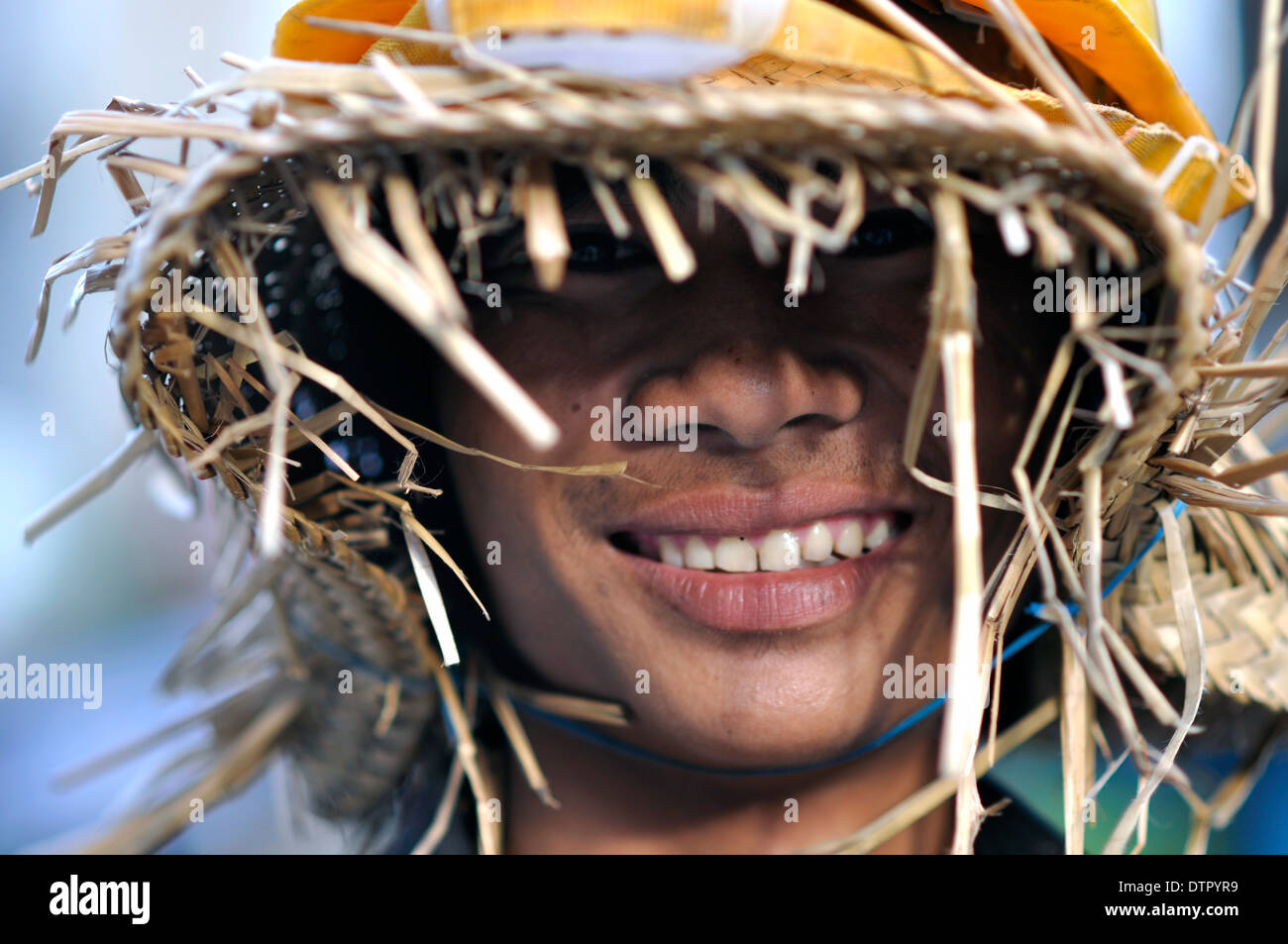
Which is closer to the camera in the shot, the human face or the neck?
the human face

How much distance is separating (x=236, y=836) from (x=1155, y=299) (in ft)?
6.19

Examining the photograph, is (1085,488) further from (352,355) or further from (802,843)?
(352,355)

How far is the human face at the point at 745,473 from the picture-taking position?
741mm

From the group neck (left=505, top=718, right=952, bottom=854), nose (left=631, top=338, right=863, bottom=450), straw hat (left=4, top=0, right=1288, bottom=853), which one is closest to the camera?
straw hat (left=4, top=0, right=1288, bottom=853)

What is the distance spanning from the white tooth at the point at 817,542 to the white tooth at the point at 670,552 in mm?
99

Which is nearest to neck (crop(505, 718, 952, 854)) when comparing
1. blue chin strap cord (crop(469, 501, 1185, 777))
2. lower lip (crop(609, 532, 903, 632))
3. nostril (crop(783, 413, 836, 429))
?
blue chin strap cord (crop(469, 501, 1185, 777))

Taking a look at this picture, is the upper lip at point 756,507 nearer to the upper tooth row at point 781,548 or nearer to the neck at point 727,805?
the upper tooth row at point 781,548

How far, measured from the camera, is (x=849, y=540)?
2.57 feet

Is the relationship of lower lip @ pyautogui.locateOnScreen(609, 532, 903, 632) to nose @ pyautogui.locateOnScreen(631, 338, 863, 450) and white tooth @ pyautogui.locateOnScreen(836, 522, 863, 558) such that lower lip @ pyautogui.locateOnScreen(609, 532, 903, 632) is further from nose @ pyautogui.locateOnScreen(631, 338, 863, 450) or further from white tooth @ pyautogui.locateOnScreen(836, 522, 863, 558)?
nose @ pyautogui.locateOnScreen(631, 338, 863, 450)

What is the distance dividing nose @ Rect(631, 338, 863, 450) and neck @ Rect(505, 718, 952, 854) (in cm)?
31

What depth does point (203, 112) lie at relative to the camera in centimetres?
71

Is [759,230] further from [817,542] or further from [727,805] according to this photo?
[727,805]

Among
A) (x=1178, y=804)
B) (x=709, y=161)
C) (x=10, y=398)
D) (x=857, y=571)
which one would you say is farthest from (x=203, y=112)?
(x=10, y=398)

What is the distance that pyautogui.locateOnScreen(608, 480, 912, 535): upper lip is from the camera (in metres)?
0.75
